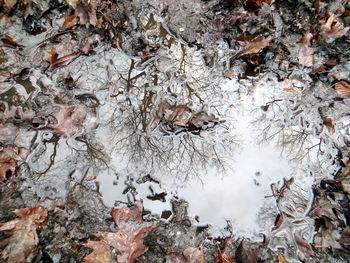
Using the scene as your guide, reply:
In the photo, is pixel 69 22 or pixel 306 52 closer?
pixel 306 52

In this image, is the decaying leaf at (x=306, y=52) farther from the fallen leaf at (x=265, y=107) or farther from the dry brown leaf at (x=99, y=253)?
the dry brown leaf at (x=99, y=253)

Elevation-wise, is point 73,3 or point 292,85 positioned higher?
point 73,3

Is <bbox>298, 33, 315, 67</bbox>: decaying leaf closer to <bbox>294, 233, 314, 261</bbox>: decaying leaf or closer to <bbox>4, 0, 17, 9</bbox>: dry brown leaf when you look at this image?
<bbox>294, 233, 314, 261</bbox>: decaying leaf

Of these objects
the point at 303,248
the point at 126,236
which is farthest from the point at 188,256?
the point at 303,248

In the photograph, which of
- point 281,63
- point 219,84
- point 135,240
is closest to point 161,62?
point 219,84

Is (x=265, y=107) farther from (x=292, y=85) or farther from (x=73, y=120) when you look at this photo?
(x=73, y=120)

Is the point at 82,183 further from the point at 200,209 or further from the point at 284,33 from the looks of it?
the point at 284,33

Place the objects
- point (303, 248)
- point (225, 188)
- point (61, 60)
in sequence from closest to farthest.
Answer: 1. point (303, 248)
2. point (225, 188)
3. point (61, 60)
